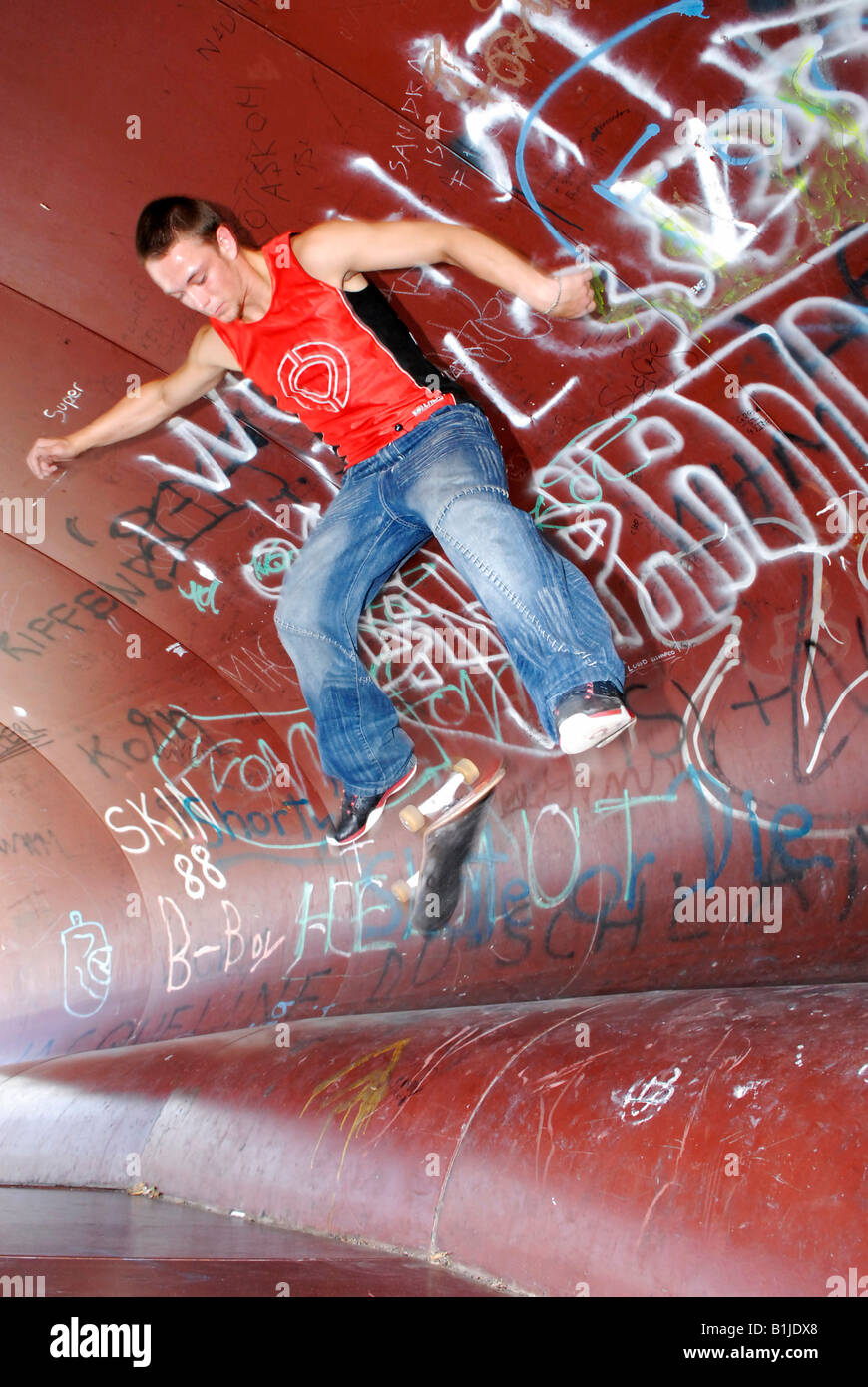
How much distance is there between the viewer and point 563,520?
4.82 metres

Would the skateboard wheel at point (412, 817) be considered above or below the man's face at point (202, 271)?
below

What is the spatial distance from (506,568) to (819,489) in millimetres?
1448

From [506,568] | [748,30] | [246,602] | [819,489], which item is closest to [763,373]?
[819,489]

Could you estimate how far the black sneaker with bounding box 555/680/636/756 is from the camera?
337cm

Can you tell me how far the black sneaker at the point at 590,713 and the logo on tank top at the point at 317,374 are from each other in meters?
1.48

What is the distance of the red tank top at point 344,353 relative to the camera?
390 centimetres

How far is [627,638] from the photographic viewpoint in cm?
487

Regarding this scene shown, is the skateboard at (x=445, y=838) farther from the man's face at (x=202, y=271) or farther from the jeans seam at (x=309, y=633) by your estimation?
the man's face at (x=202, y=271)

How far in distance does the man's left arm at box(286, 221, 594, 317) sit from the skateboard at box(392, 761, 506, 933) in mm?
2272

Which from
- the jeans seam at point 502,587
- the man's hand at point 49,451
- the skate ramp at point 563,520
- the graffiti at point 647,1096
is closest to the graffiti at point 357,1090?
the skate ramp at point 563,520

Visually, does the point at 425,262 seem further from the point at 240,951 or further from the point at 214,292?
the point at 240,951

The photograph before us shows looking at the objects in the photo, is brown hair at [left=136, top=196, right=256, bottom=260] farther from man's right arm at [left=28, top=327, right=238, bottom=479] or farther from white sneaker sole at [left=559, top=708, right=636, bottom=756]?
white sneaker sole at [left=559, top=708, right=636, bottom=756]

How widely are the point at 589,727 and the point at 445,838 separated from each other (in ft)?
7.36

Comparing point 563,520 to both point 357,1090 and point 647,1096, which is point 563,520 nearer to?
point 357,1090
